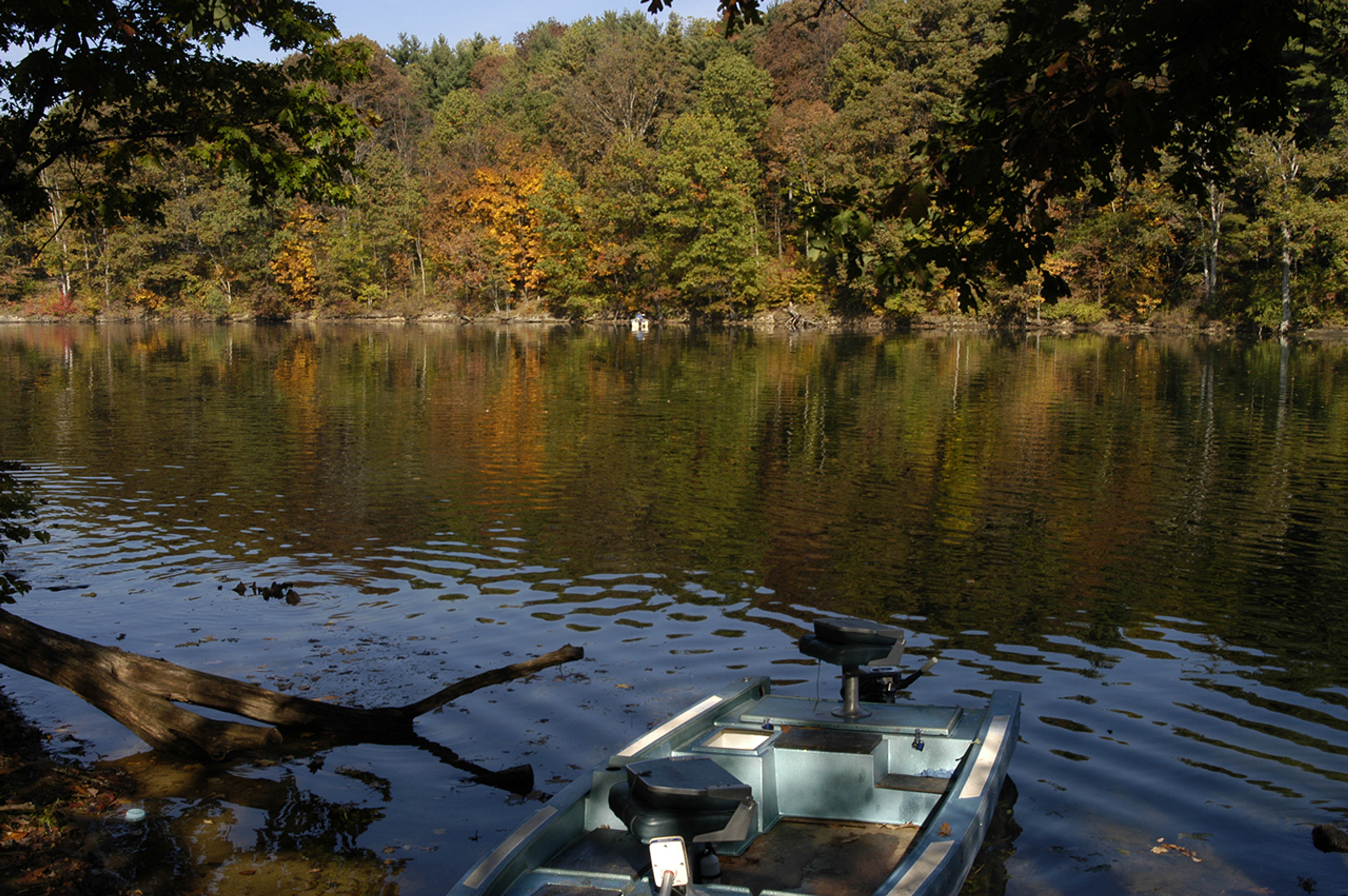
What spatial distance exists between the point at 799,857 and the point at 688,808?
1.49 meters

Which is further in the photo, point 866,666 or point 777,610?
point 777,610

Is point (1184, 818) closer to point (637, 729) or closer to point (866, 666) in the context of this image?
point (866, 666)

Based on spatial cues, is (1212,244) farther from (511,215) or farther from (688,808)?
(688,808)

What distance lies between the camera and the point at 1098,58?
6098 mm

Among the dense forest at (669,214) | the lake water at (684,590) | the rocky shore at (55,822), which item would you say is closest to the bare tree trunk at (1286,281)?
the dense forest at (669,214)

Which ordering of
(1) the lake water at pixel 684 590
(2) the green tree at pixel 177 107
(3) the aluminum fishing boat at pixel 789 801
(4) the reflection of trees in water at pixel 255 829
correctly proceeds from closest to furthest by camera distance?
(3) the aluminum fishing boat at pixel 789 801
(4) the reflection of trees in water at pixel 255 829
(1) the lake water at pixel 684 590
(2) the green tree at pixel 177 107

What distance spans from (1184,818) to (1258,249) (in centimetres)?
5735

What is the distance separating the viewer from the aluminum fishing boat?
4.29 metres

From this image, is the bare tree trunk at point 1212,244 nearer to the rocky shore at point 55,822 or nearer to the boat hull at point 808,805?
the boat hull at point 808,805

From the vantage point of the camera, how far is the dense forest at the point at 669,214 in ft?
193

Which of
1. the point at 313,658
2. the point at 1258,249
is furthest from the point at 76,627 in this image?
the point at 1258,249

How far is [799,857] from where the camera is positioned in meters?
5.39

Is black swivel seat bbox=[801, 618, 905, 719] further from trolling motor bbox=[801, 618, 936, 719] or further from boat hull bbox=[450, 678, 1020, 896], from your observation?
boat hull bbox=[450, 678, 1020, 896]

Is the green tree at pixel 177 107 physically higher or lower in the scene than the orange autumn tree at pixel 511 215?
lower
